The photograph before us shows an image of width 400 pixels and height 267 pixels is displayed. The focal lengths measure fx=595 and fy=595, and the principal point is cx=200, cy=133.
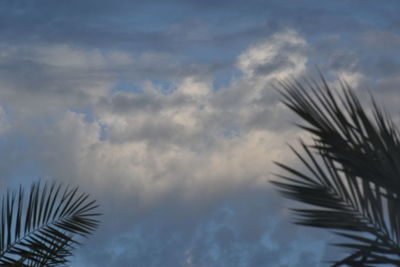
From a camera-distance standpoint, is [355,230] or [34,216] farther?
[34,216]

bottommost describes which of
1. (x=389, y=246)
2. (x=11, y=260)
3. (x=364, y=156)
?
(x=389, y=246)

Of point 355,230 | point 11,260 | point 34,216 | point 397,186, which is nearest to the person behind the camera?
point 397,186

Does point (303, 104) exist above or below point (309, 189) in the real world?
above

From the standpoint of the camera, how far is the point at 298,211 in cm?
273

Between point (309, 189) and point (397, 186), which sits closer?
point (397, 186)

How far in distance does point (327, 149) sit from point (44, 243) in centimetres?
392

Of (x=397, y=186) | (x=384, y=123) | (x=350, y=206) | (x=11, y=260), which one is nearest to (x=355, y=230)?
(x=350, y=206)

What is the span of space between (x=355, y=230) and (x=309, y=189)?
0.90 ft

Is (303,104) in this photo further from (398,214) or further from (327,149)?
(398,214)

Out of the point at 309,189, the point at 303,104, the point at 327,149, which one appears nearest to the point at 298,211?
the point at 309,189

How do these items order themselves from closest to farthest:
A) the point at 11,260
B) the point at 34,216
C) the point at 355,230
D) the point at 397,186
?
the point at 397,186
the point at 355,230
the point at 11,260
the point at 34,216

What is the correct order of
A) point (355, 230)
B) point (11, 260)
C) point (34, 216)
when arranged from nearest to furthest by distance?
point (355, 230) < point (11, 260) < point (34, 216)

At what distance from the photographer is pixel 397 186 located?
8.34ft

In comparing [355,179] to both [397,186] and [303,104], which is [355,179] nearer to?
[397,186]
